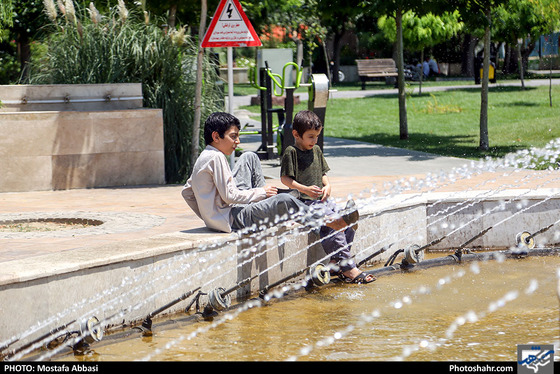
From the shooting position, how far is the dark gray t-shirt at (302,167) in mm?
6781

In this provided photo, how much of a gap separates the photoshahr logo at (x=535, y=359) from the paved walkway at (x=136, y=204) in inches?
100

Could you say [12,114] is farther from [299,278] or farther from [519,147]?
[519,147]

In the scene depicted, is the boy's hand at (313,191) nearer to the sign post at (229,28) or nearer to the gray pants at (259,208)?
the gray pants at (259,208)

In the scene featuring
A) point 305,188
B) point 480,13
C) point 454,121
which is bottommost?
point 454,121

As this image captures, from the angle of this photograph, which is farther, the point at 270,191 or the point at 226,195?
the point at 270,191

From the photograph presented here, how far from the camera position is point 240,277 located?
625 centimetres

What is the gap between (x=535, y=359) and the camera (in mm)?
4469

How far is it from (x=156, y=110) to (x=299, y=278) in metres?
4.44

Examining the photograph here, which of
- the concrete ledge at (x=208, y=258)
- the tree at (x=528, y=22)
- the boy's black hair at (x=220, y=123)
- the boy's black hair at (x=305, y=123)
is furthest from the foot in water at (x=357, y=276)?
the tree at (x=528, y=22)

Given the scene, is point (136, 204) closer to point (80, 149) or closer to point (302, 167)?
point (80, 149)

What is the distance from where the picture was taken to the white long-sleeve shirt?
6156 millimetres

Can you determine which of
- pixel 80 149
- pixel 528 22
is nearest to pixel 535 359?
pixel 80 149

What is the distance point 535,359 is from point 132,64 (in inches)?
303
